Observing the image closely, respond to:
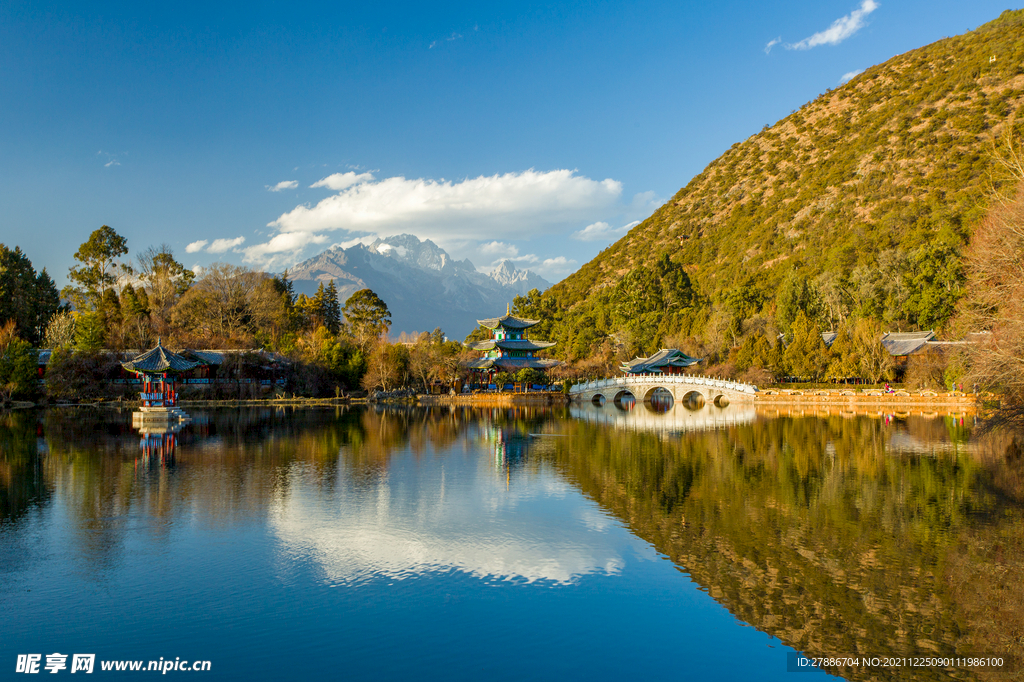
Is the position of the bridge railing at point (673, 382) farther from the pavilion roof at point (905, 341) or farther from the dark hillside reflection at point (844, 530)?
the dark hillside reflection at point (844, 530)

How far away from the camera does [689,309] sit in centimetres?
7125

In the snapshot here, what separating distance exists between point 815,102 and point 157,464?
4790 inches

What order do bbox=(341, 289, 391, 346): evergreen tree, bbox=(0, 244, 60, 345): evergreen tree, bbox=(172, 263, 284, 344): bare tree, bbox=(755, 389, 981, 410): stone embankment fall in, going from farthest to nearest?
1. bbox=(341, 289, 391, 346): evergreen tree
2. bbox=(172, 263, 284, 344): bare tree
3. bbox=(0, 244, 60, 345): evergreen tree
4. bbox=(755, 389, 981, 410): stone embankment

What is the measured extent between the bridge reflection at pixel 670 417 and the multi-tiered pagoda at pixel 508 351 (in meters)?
10.4

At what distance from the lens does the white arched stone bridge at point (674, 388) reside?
1816 inches

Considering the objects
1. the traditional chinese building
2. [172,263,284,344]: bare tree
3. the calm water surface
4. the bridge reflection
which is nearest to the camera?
the calm water surface

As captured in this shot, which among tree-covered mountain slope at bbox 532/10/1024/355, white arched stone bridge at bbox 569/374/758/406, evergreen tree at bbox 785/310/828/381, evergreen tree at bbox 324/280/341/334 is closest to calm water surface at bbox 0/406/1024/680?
white arched stone bridge at bbox 569/374/758/406

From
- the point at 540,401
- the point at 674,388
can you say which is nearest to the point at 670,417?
the point at 674,388

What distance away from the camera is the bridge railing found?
45.8 m

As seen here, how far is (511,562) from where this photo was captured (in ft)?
37.1

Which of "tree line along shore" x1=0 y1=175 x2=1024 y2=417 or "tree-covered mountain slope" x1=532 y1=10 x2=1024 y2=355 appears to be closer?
"tree line along shore" x1=0 y1=175 x2=1024 y2=417

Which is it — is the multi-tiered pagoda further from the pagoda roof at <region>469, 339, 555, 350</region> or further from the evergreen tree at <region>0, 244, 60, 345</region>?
the evergreen tree at <region>0, 244, 60, 345</region>

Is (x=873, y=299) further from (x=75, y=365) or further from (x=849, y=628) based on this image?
(x=75, y=365)

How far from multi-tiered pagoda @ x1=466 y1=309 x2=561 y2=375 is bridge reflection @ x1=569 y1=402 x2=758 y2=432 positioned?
10441mm
